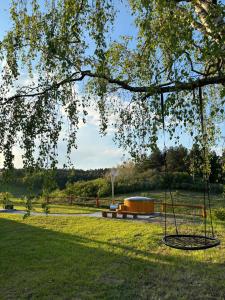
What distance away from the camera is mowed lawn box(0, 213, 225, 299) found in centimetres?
776

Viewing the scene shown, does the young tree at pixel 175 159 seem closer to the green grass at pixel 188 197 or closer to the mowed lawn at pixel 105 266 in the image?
the green grass at pixel 188 197

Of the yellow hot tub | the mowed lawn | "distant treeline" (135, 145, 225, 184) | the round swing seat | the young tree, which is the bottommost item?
the mowed lawn

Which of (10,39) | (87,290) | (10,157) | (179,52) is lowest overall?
(87,290)

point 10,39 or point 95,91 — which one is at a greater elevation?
point 10,39

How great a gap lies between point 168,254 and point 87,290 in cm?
281

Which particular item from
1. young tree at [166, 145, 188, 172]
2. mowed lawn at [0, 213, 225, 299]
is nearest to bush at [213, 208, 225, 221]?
mowed lawn at [0, 213, 225, 299]

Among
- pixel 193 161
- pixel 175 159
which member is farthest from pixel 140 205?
pixel 193 161

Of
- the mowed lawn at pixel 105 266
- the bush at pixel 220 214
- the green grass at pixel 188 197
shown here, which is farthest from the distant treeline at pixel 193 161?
the bush at pixel 220 214

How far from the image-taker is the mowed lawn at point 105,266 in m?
7.76

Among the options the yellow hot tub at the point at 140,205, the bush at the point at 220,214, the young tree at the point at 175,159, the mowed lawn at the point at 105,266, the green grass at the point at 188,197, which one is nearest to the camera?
the mowed lawn at the point at 105,266

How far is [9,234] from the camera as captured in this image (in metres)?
13.6

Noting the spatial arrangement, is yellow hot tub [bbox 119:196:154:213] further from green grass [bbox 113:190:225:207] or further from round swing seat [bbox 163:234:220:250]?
round swing seat [bbox 163:234:220:250]

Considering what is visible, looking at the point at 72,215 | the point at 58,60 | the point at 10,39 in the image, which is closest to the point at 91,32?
the point at 58,60

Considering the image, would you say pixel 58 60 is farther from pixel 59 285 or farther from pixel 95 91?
pixel 59 285
